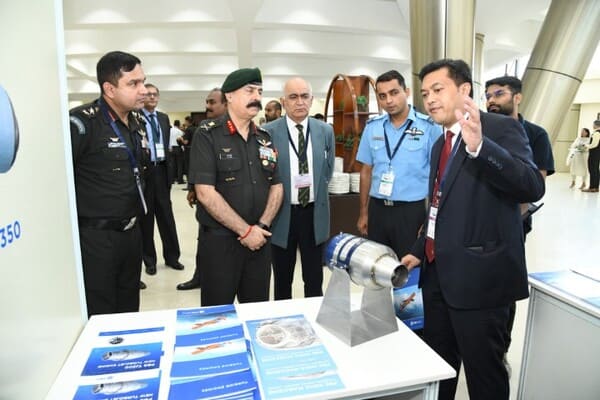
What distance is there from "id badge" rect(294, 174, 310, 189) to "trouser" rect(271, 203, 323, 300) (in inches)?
5.3

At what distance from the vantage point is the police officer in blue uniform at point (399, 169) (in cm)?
244

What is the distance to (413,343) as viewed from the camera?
122 centimetres

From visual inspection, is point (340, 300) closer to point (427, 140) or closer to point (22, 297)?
point (22, 297)

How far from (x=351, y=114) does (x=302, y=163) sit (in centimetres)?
180

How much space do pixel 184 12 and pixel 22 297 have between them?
8541 millimetres

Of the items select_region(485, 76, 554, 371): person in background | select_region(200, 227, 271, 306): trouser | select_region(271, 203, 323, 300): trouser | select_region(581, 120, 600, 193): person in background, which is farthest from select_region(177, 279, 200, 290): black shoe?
select_region(581, 120, 600, 193): person in background

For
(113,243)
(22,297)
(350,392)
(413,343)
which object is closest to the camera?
Answer: (22,297)

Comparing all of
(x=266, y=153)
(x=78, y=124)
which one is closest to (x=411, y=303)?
(x=266, y=153)

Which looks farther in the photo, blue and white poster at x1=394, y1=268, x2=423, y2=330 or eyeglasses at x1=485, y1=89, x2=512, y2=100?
eyeglasses at x1=485, y1=89, x2=512, y2=100

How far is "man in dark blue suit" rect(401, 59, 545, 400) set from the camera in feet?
4.48

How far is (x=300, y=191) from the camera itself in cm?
251

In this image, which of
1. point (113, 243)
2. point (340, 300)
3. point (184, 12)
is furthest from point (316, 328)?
point (184, 12)

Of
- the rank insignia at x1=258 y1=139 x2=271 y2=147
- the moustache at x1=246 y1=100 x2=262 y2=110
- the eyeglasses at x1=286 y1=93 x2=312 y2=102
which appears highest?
the eyeglasses at x1=286 y1=93 x2=312 y2=102

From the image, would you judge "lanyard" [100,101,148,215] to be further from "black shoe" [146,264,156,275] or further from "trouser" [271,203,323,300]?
"black shoe" [146,264,156,275]
